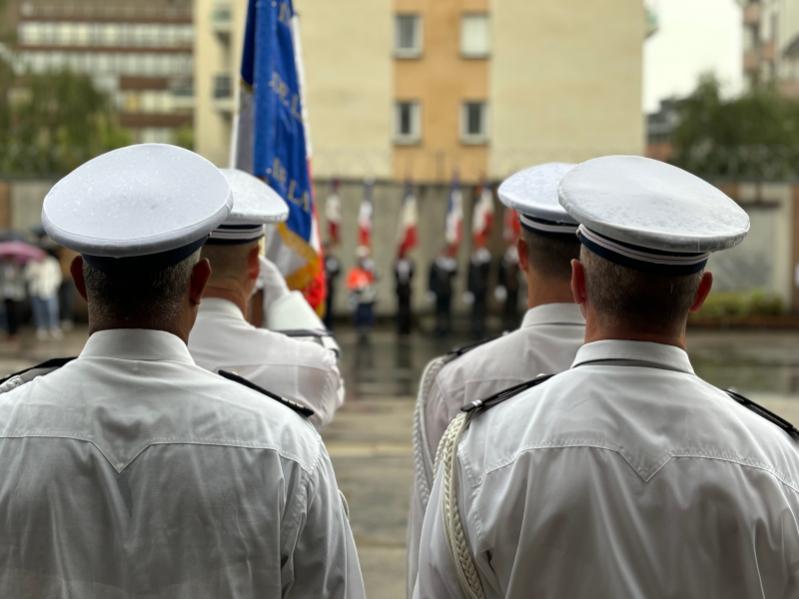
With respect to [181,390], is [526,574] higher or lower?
lower

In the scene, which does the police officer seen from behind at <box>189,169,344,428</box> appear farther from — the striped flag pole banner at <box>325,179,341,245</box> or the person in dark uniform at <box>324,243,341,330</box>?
the striped flag pole banner at <box>325,179,341,245</box>

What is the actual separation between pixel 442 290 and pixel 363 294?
6.50 ft

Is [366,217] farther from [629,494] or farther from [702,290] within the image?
[629,494]

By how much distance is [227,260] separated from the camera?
3939 millimetres

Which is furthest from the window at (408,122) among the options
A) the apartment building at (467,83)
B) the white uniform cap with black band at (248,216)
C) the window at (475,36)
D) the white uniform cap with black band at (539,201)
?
the white uniform cap with black band at (539,201)

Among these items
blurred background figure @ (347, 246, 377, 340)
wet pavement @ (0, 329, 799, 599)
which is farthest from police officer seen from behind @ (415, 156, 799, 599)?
blurred background figure @ (347, 246, 377, 340)

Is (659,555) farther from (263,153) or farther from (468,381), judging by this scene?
(263,153)

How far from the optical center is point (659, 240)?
97.6 inches

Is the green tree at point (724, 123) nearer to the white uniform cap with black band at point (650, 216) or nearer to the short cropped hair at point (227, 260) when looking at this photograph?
the short cropped hair at point (227, 260)

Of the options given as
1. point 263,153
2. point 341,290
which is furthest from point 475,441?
point 341,290

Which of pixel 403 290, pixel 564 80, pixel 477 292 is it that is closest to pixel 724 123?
pixel 564 80

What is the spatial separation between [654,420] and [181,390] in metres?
0.88

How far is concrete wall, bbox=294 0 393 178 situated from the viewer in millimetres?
35750

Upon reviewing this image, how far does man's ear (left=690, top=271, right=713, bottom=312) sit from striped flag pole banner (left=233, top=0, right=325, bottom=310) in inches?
138
